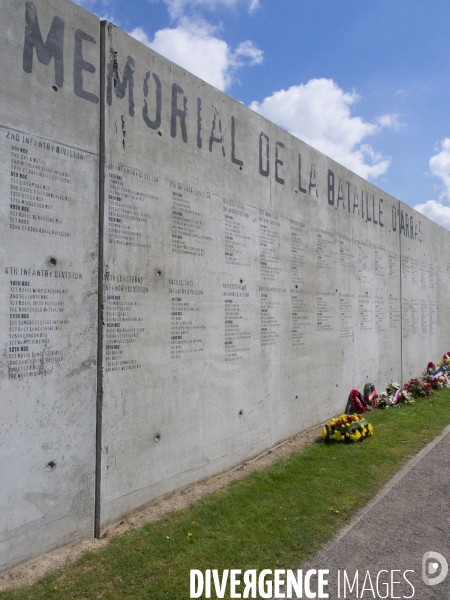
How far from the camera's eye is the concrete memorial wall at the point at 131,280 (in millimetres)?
3434

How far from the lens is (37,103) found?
3.55 meters

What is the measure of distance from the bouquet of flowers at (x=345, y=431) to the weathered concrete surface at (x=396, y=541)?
4.14ft

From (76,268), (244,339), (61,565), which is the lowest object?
(61,565)

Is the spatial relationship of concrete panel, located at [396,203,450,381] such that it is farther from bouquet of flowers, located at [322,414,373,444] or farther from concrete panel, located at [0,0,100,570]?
concrete panel, located at [0,0,100,570]

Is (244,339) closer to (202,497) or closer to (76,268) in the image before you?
(202,497)

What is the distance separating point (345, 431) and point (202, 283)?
3068 mm

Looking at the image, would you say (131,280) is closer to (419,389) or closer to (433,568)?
(433,568)

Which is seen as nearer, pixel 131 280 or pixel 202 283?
pixel 131 280

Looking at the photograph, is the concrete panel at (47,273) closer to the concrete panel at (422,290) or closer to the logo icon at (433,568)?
the logo icon at (433,568)

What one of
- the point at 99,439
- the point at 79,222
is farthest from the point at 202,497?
the point at 79,222

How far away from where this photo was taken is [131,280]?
4.18m

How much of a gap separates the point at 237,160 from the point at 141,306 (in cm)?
237

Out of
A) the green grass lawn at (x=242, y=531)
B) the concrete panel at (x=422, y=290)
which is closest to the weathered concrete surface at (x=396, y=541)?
the green grass lawn at (x=242, y=531)

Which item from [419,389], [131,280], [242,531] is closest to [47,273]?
[131,280]
